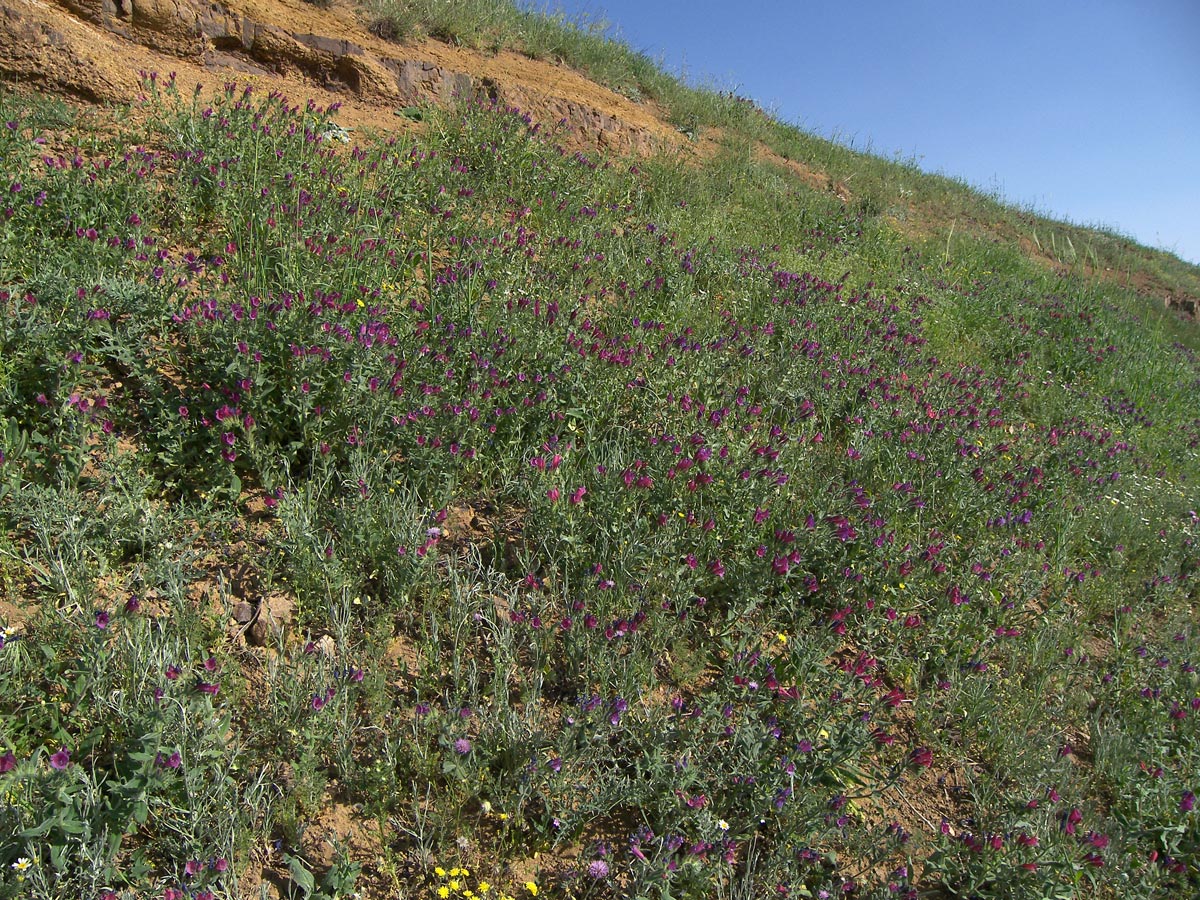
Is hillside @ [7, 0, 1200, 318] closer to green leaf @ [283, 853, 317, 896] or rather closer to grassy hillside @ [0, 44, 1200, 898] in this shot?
grassy hillside @ [0, 44, 1200, 898]

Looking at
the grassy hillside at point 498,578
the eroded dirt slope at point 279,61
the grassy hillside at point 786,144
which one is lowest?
the grassy hillside at point 498,578

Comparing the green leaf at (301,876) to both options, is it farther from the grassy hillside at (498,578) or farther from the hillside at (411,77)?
the hillside at (411,77)

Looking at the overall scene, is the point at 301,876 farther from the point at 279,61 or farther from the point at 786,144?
the point at 786,144

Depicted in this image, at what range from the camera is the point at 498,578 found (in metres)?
3.20

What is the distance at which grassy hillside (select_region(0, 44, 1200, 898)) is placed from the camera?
2.33 m

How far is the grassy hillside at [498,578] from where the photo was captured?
2.33m

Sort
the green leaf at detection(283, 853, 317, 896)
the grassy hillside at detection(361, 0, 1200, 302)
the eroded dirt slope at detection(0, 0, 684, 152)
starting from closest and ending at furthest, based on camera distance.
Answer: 1. the green leaf at detection(283, 853, 317, 896)
2. the eroded dirt slope at detection(0, 0, 684, 152)
3. the grassy hillside at detection(361, 0, 1200, 302)

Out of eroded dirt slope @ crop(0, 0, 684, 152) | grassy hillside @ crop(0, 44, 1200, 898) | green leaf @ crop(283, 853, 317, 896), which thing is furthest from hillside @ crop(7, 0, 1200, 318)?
green leaf @ crop(283, 853, 317, 896)

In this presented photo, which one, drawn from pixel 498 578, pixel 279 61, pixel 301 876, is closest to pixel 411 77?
pixel 279 61

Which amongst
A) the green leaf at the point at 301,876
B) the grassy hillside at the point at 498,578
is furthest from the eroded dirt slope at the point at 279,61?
the green leaf at the point at 301,876

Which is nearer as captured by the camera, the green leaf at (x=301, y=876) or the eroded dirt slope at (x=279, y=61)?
the green leaf at (x=301, y=876)

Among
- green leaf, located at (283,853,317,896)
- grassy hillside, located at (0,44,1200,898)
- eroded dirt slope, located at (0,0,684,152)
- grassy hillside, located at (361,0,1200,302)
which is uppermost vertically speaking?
grassy hillside, located at (361,0,1200,302)

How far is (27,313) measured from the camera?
3.14m

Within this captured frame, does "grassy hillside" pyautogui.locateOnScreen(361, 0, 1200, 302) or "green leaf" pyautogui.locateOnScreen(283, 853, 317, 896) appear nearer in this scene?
"green leaf" pyautogui.locateOnScreen(283, 853, 317, 896)
